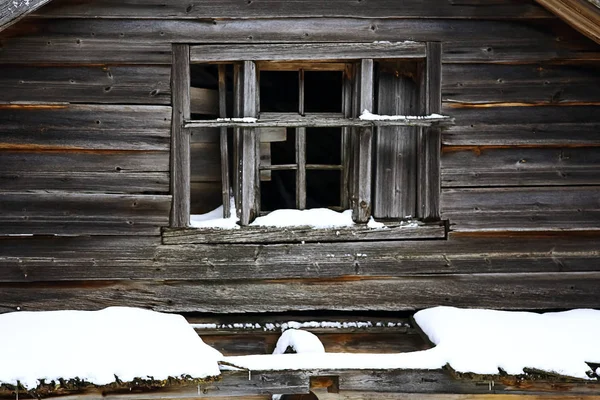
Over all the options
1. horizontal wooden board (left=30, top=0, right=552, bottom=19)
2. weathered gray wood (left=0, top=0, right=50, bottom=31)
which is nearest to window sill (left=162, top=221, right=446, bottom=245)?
horizontal wooden board (left=30, top=0, right=552, bottom=19)

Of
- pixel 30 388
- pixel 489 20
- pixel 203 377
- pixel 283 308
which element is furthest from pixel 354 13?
pixel 30 388

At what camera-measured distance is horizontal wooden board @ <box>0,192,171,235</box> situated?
519 cm

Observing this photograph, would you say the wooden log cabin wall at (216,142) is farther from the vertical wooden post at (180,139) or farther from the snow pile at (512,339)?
the snow pile at (512,339)

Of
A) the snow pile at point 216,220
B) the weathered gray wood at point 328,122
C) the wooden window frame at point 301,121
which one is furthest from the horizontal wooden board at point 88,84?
the snow pile at point 216,220

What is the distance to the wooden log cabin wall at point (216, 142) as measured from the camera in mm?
5168

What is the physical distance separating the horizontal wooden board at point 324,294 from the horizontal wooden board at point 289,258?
6 cm

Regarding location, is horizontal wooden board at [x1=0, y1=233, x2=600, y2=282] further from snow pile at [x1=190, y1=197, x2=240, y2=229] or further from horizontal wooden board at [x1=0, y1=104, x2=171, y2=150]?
horizontal wooden board at [x1=0, y1=104, x2=171, y2=150]

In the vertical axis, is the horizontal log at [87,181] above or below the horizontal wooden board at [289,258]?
above

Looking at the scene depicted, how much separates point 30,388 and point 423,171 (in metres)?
2.89

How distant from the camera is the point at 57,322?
4949mm

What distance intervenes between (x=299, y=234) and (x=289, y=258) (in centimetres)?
18

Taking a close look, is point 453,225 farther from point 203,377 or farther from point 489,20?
point 203,377

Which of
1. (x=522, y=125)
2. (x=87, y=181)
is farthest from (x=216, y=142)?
(x=522, y=125)

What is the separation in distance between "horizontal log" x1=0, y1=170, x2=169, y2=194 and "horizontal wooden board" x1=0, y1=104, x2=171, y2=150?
178 mm
